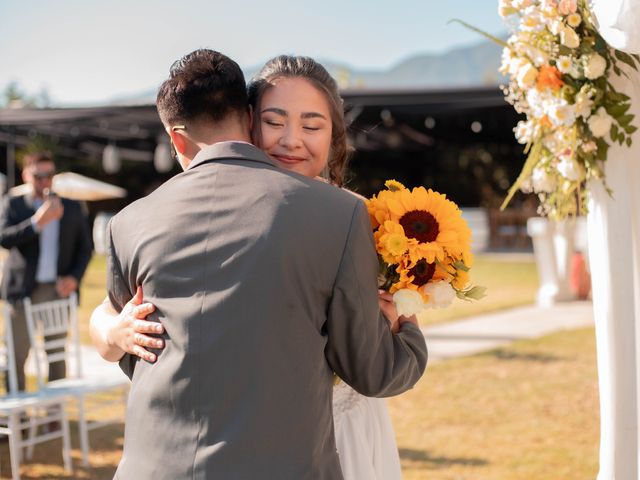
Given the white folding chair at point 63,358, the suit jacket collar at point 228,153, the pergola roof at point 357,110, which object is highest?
the pergola roof at point 357,110

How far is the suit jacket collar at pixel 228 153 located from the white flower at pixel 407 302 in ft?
1.65

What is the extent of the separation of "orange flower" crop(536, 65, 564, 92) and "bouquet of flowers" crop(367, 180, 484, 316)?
4.16ft

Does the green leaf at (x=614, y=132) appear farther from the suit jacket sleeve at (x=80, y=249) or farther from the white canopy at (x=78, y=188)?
the white canopy at (x=78, y=188)

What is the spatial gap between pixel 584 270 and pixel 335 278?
38.4 ft

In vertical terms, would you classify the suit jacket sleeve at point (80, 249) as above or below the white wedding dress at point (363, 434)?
above

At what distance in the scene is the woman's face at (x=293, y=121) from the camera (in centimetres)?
216

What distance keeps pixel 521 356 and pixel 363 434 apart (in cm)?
609

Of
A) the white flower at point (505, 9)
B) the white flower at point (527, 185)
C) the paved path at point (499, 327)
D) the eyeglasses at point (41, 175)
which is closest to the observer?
the white flower at point (505, 9)

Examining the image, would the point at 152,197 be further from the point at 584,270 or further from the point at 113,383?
the point at 584,270

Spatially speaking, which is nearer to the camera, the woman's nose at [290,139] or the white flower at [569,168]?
the woman's nose at [290,139]

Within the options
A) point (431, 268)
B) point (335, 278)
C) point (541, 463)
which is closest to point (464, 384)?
point (541, 463)

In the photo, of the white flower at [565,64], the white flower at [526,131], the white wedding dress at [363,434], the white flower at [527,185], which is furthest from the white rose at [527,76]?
the white wedding dress at [363,434]

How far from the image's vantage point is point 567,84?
3.08m

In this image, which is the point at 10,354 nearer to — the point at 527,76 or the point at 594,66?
the point at 527,76
